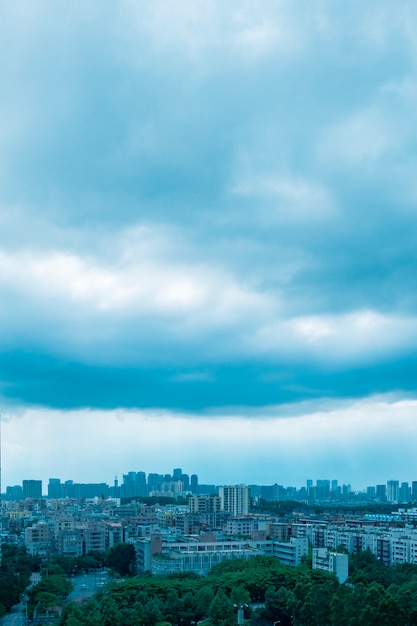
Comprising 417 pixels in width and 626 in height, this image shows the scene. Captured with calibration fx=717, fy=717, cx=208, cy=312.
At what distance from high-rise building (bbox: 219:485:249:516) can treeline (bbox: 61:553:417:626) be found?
2060 centimetres

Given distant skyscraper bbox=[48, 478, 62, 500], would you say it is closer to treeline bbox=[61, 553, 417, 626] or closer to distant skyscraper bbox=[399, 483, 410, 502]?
distant skyscraper bbox=[399, 483, 410, 502]

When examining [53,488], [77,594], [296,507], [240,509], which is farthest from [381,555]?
[53,488]

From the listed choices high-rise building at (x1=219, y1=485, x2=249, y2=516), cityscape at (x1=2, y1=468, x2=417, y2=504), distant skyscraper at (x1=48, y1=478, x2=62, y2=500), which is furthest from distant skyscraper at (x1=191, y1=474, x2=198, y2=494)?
high-rise building at (x1=219, y1=485, x2=249, y2=516)

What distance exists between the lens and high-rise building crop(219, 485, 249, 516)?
1419 inches

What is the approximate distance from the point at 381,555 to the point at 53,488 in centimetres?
4907

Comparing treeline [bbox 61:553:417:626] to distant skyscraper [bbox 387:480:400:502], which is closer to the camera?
treeline [bbox 61:553:417:626]

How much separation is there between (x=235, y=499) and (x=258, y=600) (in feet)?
75.4

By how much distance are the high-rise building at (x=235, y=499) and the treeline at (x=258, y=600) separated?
67.6 feet

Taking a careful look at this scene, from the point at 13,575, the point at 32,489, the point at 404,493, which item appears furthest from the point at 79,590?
the point at 404,493

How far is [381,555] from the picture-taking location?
18.8 metres

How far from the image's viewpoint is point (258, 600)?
531 inches

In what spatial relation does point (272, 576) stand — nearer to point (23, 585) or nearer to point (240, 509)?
point (23, 585)

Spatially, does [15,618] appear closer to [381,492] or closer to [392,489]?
[392,489]

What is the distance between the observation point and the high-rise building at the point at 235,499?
3603 cm
